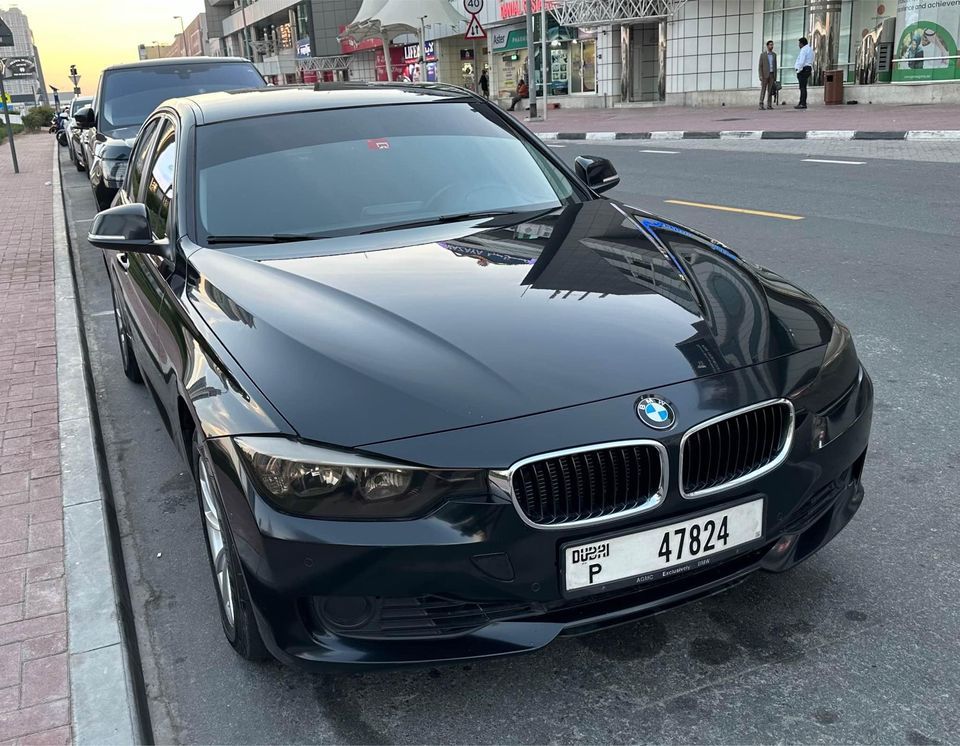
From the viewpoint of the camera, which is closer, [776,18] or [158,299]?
[158,299]

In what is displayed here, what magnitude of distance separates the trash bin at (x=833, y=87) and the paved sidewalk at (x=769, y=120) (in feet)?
1.04

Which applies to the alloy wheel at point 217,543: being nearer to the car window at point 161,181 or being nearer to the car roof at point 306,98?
the car window at point 161,181

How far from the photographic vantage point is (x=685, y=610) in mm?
2840

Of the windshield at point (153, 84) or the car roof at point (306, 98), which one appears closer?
the car roof at point (306, 98)

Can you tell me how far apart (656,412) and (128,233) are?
2.27m

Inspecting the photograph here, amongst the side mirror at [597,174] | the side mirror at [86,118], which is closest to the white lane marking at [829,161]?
the side mirror at [86,118]

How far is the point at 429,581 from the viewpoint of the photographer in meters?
2.12

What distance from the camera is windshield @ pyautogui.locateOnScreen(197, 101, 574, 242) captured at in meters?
3.46

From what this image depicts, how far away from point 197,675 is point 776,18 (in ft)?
93.6

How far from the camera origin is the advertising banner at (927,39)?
2212cm

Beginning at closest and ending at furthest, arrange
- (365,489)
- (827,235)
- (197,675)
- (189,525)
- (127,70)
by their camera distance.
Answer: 1. (365,489)
2. (197,675)
3. (189,525)
4. (827,235)
5. (127,70)

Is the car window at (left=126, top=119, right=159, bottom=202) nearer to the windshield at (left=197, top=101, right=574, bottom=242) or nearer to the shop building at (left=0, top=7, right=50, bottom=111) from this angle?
the windshield at (left=197, top=101, right=574, bottom=242)

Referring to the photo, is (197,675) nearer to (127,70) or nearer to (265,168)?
(265,168)

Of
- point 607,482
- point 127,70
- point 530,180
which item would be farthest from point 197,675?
point 127,70
